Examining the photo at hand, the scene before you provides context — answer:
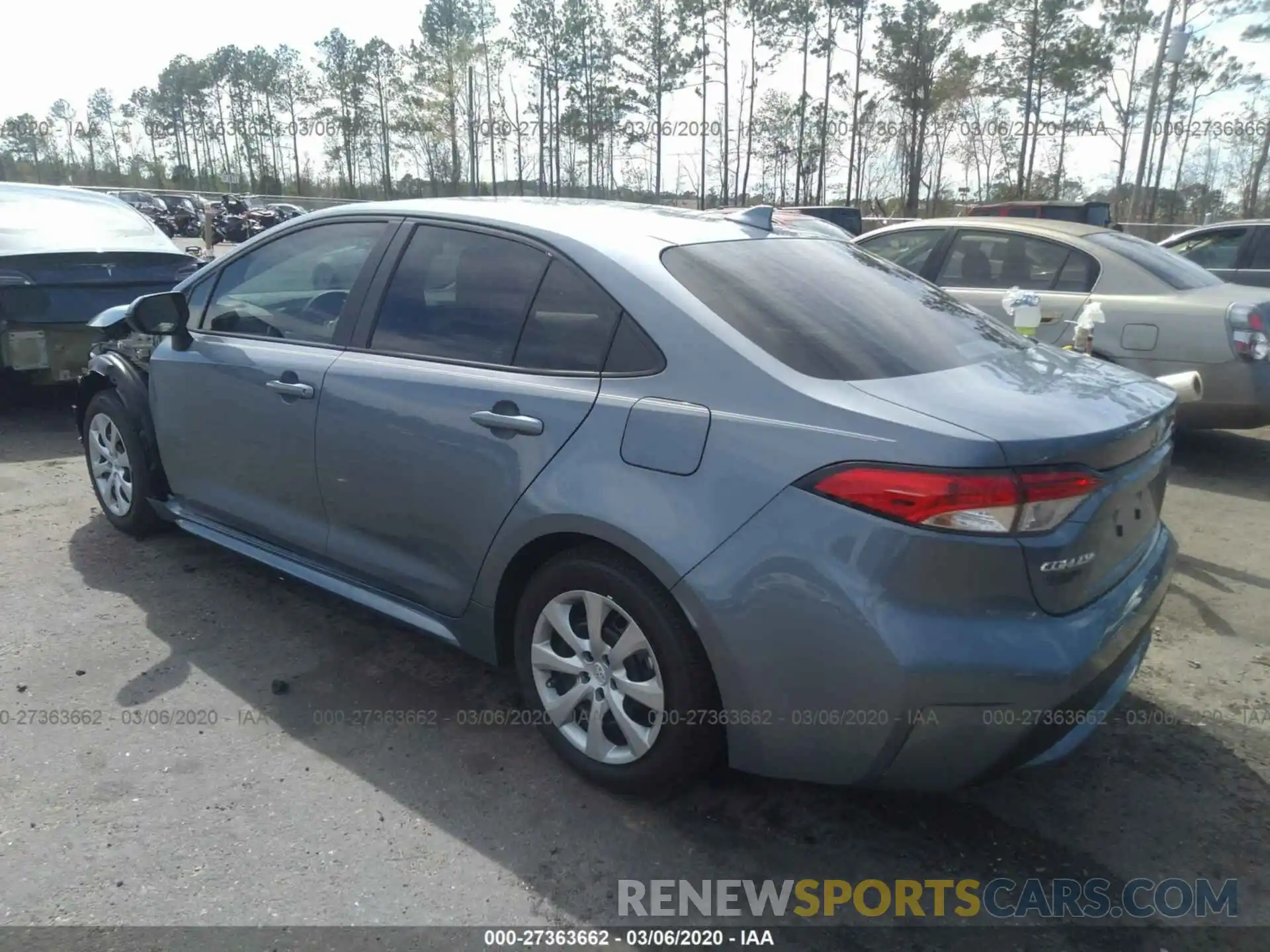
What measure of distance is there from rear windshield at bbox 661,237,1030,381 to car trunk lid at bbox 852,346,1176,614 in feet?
0.35

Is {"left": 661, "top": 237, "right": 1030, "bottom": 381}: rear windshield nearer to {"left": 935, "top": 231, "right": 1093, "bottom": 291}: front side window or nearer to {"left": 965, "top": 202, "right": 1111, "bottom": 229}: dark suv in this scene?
{"left": 935, "top": 231, "right": 1093, "bottom": 291}: front side window

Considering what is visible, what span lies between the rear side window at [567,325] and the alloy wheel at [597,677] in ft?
2.27

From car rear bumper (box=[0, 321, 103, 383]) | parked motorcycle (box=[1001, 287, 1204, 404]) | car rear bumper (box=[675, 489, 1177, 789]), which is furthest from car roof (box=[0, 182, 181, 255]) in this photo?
car rear bumper (box=[675, 489, 1177, 789])

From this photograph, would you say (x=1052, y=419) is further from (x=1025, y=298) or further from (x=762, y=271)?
(x=1025, y=298)

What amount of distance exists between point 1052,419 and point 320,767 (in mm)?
2325

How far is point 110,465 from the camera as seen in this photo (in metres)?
4.64

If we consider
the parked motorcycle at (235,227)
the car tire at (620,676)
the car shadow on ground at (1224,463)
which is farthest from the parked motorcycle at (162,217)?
the car tire at (620,676)

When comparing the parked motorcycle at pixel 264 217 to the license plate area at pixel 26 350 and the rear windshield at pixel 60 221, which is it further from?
the license plate area at pixel 26 350

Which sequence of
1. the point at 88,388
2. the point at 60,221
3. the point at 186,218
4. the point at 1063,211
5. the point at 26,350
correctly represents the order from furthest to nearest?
the point at 186,218 < the point at 1063,211 < the point at 60,221 < the point at 26,350 < the point at 88,388

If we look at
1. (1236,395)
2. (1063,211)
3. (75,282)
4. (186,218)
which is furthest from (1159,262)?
(186,218)

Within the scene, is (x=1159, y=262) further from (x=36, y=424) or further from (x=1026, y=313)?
(x=36, y=424)

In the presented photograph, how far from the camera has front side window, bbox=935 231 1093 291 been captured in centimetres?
644

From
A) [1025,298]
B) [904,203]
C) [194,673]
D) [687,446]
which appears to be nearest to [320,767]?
[194,673]

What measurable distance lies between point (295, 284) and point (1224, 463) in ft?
20.3
